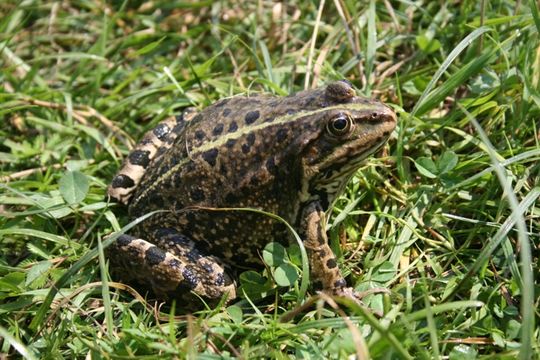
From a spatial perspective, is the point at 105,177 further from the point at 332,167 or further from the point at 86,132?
the point at 332,167

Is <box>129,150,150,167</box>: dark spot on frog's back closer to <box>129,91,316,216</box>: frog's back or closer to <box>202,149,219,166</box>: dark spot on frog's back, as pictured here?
<box>129,91,316,216</box>: frog's back

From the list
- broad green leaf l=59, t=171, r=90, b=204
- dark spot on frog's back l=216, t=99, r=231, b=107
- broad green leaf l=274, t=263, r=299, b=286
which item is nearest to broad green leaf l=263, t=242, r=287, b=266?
broad green leaf l=274, t=263, r=299, b=286

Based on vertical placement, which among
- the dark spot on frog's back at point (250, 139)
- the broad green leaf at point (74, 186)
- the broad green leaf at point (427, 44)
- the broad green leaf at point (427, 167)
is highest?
the broad green leaf at point (427, 44)

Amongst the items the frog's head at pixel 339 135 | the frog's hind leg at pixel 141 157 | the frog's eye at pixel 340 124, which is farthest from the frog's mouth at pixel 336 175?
the frog's hind leg at pixel 141 157

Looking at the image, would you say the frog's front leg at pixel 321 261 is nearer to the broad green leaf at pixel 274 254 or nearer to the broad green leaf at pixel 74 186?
the broad green leaf at pixel 274 254

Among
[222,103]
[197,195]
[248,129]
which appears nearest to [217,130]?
[248,129]

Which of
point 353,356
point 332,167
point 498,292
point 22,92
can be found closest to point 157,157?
point 332,167

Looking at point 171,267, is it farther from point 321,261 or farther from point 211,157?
point 321,261
